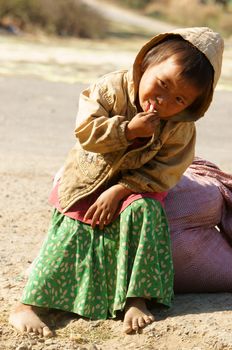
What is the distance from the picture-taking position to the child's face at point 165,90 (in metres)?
3.93

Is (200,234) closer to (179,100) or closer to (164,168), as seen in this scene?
(164,168)

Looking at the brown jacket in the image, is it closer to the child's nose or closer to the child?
the child

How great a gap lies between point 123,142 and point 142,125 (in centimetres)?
12

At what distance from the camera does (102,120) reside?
155 inches

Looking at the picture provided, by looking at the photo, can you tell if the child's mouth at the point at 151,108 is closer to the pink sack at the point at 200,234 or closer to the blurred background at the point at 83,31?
the pink sack at the point at 200,234

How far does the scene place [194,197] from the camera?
183 inches

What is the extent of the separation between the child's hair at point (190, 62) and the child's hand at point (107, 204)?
492 mm

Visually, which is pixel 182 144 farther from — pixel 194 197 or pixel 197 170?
pixel 197 170

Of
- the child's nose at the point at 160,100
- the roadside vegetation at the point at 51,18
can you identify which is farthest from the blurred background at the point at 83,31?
the child's nose at the point at 160,100

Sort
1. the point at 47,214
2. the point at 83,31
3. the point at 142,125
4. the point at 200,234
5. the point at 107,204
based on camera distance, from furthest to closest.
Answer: the point at 83,31 → the point at 47,214 → the point at 200,234 → the point at 107,204 → the point at 142,125

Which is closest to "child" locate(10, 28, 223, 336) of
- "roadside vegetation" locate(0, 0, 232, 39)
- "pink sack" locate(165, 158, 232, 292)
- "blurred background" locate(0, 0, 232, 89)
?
"pink sack" locate(165, 158, 232, 292)

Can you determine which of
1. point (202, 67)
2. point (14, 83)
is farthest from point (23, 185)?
point (14, 83)

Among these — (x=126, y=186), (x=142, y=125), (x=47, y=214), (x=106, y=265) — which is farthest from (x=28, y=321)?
(x=47, y=214)

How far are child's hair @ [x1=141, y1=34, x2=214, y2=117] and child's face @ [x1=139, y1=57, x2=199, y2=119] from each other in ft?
0.09
